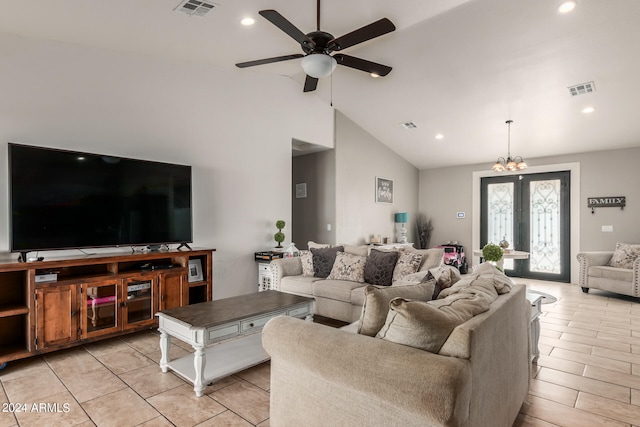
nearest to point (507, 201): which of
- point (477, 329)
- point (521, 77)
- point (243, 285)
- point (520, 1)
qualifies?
point (521, 77)

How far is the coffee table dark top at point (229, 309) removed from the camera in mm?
2611

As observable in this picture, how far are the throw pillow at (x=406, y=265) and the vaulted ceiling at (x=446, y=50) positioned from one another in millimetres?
2525

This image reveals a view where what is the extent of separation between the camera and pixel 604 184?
639 cm

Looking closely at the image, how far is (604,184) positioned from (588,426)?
19.0 ft

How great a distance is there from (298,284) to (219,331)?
1.85m

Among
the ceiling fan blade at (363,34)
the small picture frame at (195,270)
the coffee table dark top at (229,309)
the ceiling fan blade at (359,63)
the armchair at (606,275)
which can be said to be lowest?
the armchair at (606,275)

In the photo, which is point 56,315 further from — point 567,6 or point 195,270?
point 567,6

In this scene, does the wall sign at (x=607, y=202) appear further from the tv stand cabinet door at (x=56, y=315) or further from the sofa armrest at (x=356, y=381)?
the tv stand cabinet door at (x=56, y=315)

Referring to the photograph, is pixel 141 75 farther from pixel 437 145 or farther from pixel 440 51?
pixel 437 145

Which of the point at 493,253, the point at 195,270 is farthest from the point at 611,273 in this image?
the point at 195,270

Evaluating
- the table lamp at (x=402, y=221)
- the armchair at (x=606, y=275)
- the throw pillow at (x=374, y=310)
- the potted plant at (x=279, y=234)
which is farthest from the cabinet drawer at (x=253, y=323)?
the armchair at (x=606, y=275)

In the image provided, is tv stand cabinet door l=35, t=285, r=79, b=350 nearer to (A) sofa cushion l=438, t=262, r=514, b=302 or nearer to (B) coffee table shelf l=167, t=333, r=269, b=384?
(B) coffee table shelf l=167, t=333, r=269, b=384

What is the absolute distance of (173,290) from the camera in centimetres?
393

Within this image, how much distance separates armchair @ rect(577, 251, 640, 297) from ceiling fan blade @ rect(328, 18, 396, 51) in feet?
17.0
